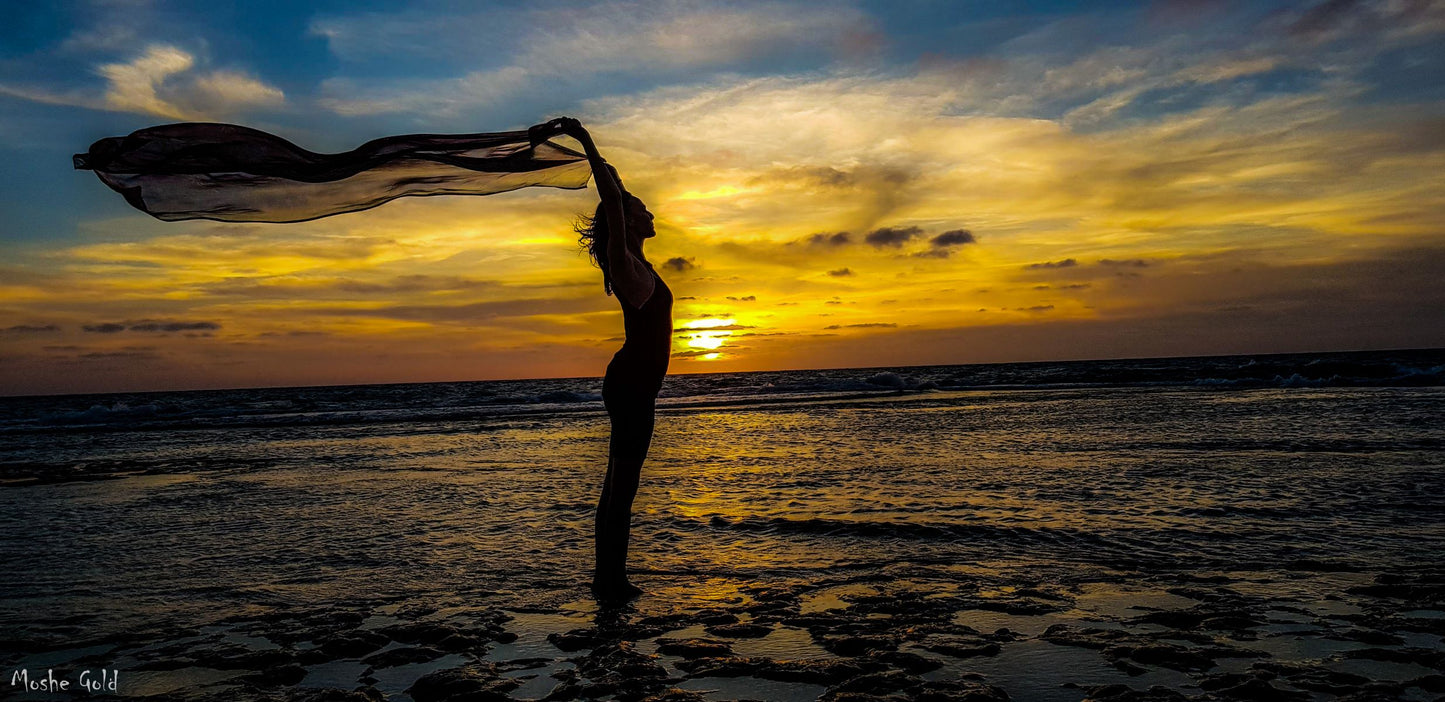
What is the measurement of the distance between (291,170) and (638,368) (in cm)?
259

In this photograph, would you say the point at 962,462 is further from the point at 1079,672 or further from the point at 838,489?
the point at 1079,672

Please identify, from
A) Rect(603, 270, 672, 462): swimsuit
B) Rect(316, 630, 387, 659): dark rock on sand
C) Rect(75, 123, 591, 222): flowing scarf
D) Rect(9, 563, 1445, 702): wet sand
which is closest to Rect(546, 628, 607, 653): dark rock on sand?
Rect(9, 563, 1445, 702): wet sand

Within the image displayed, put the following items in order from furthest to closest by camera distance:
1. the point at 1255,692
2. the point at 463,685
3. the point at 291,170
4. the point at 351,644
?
the point at 291,170 → the point at 351,644 → the point at 463,685 → the point at 1255,692

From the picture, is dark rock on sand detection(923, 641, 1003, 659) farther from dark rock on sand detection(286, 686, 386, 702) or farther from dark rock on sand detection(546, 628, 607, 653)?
dark rock on sand detection(286, 686, 386, 702)

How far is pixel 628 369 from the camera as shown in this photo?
4.36 meters

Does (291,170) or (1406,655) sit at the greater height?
(291,170)

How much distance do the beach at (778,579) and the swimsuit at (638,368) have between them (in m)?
1.03

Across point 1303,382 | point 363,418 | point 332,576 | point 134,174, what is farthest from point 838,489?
point 1303,382

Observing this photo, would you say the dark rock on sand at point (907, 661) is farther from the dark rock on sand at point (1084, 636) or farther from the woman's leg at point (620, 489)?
the woman's leg at point (620, 489)

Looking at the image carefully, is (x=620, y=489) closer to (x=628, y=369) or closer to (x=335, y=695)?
(x=628, y=369)

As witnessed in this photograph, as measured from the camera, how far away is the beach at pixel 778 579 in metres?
3.30

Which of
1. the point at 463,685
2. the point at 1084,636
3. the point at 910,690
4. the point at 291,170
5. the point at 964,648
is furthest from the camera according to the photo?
the point at 291,170

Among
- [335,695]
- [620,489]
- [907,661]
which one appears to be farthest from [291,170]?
[907,661]

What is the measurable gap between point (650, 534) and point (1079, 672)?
396cm
